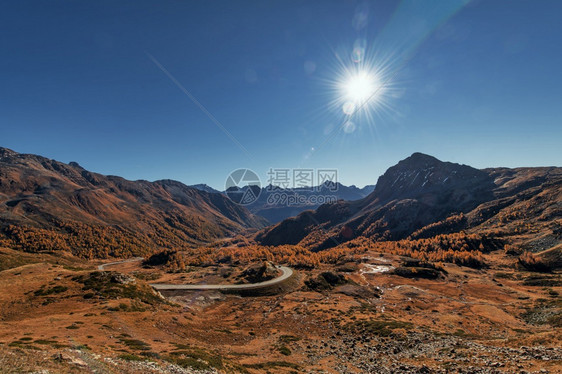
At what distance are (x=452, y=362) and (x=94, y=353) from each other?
43256mm

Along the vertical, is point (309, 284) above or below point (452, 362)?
below

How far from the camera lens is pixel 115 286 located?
58.0 meters

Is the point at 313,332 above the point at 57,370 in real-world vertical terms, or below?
below

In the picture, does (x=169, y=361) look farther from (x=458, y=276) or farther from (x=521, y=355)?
(x=458, y=276)

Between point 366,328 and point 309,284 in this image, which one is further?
point 309,284

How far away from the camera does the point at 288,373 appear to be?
103 feet

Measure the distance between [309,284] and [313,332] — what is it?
2296 inches

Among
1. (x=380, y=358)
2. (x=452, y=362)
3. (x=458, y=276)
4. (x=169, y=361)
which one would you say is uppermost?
(x=169, y=361)

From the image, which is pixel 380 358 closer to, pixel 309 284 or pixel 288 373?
pixel 288 373

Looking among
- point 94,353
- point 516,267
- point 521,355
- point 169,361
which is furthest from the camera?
point 516,267

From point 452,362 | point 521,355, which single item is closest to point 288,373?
point 452,362

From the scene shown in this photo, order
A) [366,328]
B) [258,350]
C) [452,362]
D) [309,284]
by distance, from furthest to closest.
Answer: [309,284], [366,328], [258,350], [452,362]

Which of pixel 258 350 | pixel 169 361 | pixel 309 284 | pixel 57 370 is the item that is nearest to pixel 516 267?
pixel 309 284

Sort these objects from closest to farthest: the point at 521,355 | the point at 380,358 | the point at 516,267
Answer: the point at 521,355 < the point at 380,358 < the point at 516,267
